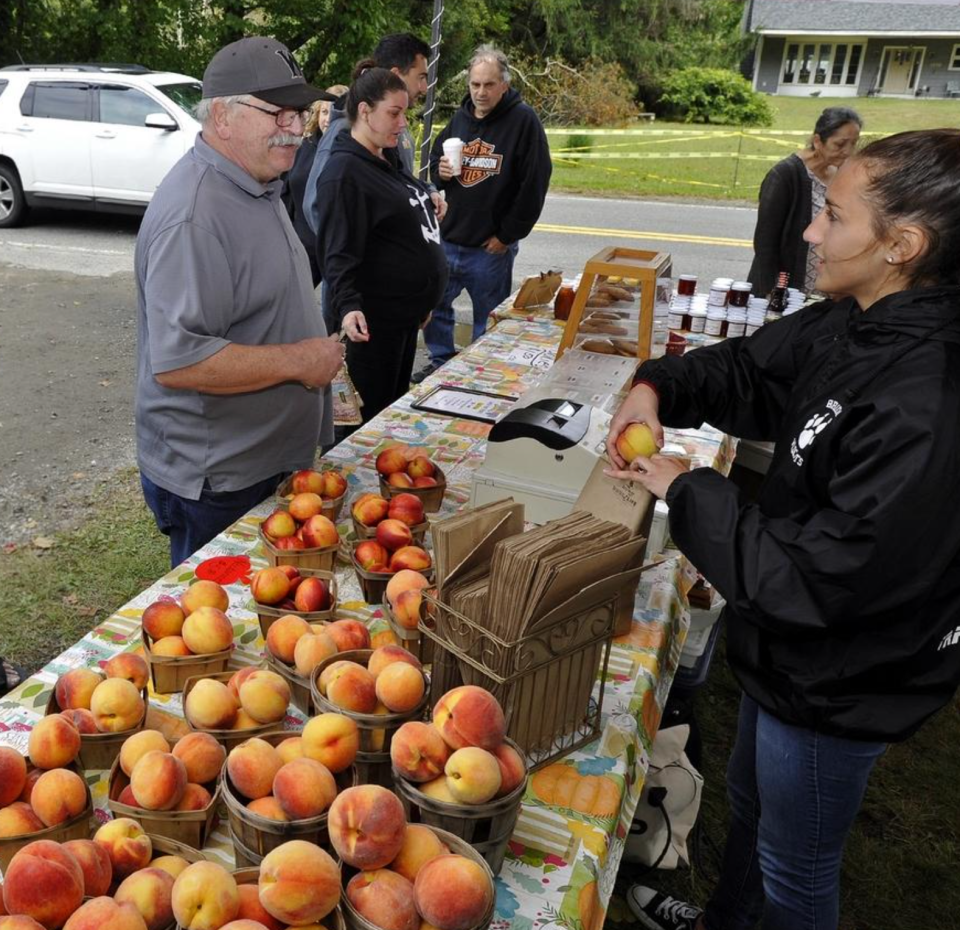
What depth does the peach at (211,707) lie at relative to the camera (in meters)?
1.46

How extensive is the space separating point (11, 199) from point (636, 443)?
11479 millimetres

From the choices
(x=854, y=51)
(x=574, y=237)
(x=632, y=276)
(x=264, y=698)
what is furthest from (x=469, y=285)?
(x=854, y=51)

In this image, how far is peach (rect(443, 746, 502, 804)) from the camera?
4.04ft

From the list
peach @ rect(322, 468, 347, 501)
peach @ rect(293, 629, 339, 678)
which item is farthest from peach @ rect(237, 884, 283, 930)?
peach @ rect(322, 468, 347, 501)

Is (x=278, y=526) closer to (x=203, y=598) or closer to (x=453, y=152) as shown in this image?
(x=203, y=598)

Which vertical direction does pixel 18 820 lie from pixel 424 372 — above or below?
above

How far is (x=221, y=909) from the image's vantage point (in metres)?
1.06

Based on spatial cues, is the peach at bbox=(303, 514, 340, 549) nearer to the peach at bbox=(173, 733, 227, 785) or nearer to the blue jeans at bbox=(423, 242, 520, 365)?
the peach at bbox=(173, 733, 227, 785)

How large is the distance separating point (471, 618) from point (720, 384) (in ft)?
3.21

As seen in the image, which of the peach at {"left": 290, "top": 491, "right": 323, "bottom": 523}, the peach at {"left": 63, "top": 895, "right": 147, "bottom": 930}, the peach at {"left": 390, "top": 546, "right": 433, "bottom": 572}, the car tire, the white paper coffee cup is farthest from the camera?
the car tire

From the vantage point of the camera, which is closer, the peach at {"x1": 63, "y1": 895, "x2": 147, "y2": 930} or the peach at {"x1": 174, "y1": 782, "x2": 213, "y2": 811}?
the peach at {"x1": 63, "y1": 895, "x2": 147, "y2": 930}

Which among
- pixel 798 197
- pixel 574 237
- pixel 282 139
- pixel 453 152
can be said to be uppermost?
pixel 282 139

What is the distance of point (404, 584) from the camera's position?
1.82 metres

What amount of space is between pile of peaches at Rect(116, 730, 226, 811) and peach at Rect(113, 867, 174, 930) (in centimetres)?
18
